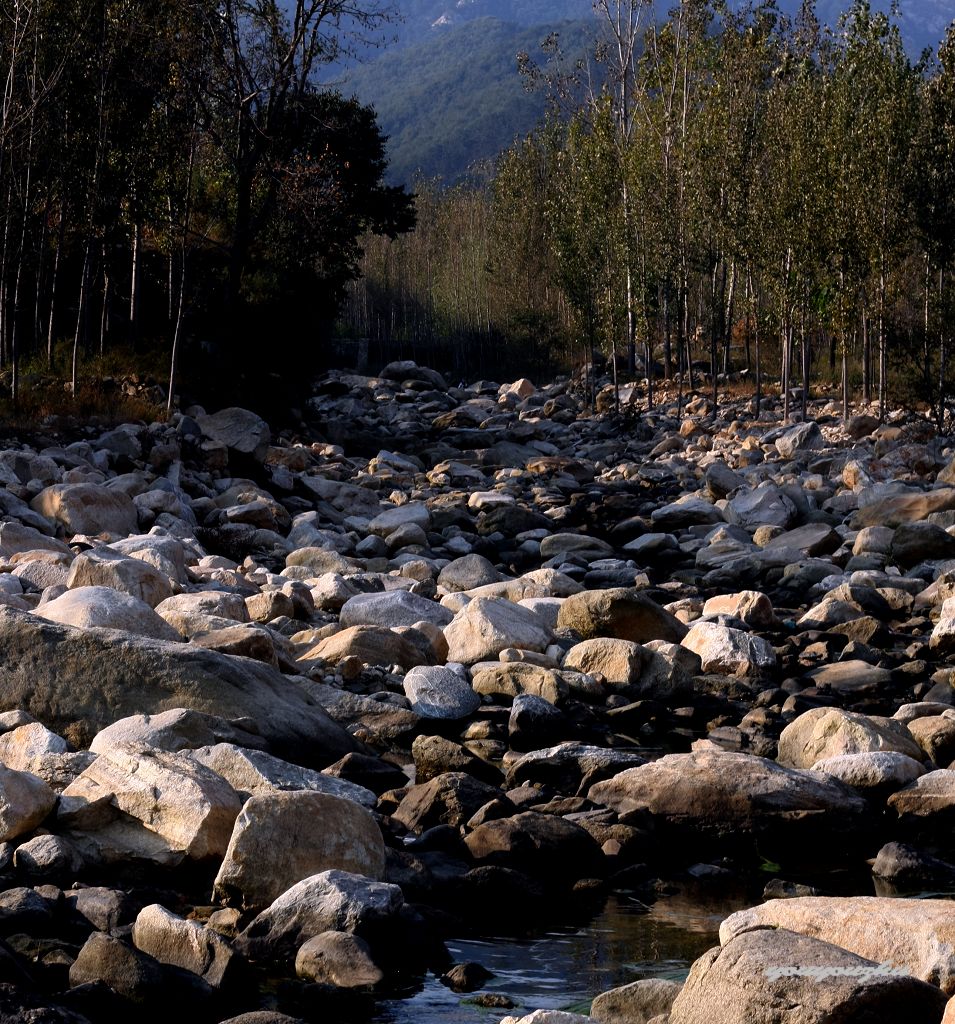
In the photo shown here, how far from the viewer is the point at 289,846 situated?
18.0ft

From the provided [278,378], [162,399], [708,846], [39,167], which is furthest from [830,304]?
[708,846]

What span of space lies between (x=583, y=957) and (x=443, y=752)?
265 centimetres

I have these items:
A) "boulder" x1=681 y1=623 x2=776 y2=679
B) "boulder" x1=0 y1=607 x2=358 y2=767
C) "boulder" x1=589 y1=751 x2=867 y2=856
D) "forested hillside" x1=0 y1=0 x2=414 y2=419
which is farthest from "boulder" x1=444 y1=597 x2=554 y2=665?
"forested hillside" x1=0 y1=0 x2=414 y2=419

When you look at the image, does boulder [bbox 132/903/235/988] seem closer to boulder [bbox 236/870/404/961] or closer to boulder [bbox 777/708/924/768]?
boulder [bbox 236/870/404/961]

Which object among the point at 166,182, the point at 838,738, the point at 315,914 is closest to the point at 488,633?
the point at 838,738

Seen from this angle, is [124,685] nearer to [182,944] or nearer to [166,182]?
[182,944]

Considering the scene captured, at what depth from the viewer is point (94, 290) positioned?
28.5 m

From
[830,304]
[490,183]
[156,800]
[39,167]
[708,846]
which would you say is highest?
[490,183]

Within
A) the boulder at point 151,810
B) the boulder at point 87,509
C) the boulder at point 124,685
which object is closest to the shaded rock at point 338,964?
the boulder at point 151,810

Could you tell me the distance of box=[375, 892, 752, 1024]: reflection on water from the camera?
4.73m

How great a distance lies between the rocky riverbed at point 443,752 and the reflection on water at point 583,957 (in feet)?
0.36

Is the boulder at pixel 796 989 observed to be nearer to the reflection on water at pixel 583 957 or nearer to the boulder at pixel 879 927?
the boulder at pixel 879 927

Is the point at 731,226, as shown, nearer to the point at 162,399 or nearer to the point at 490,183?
the point at 162,399

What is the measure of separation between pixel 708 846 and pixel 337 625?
5052mm
